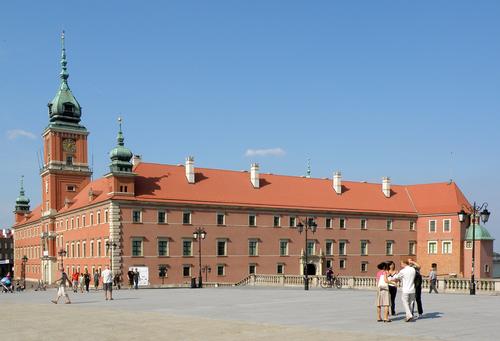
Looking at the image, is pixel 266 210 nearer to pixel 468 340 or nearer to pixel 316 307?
pixel 316 307

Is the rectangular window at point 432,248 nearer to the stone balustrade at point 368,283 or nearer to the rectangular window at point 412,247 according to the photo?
the rectangular window at point 412,247

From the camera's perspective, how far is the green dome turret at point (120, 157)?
199 feet

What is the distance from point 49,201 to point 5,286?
1498 inches

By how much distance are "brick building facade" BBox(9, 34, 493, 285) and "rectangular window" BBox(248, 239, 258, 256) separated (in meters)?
0.11

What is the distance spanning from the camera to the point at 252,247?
6750cm

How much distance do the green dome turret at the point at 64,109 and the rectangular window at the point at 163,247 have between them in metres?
29.4

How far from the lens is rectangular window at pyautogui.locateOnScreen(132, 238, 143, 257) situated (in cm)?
6016

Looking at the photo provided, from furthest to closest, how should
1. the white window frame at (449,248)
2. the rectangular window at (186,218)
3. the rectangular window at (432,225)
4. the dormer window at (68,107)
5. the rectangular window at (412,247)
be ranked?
the dormer window at (68,107), the rectangular window at (412,247), the rectangular window at (432,225), the white window frame at (449,248), the rectangular window at (186,218)

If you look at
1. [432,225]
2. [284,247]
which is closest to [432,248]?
[432,225]

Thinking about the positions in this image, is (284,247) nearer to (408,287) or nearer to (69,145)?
(69,145)

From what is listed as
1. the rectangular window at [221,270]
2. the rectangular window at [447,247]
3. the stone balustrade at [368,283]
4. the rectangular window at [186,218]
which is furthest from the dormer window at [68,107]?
the rectangular window at [447,247]

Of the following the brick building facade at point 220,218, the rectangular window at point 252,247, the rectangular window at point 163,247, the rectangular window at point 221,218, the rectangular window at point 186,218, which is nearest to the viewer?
the brick building facade at point 220,218

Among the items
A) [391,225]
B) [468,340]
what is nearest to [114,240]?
[391,225]

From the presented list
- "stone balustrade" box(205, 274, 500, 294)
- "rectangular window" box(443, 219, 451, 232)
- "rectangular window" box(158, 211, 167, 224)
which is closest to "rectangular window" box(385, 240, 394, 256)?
"rectangular window" box(443, 219, 451, 232)
